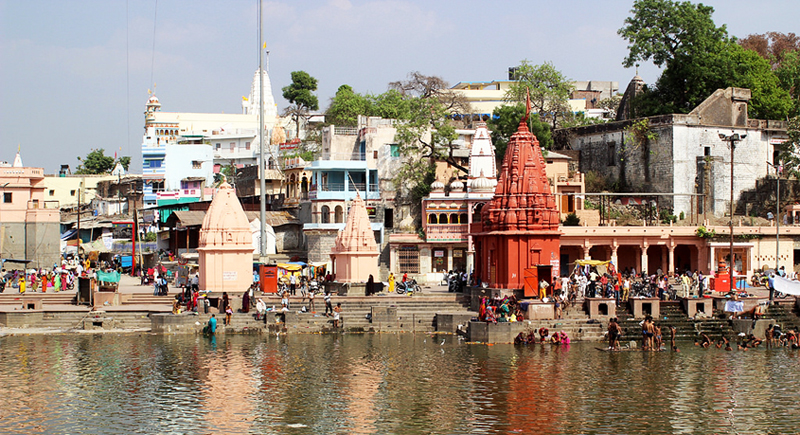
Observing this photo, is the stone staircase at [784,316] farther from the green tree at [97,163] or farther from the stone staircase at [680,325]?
the green tree at [97,163]

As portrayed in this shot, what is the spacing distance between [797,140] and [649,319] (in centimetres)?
2491

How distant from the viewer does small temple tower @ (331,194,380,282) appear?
35.9 metres

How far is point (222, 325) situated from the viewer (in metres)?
30.1

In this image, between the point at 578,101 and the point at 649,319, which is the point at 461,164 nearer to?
the point at 649,319

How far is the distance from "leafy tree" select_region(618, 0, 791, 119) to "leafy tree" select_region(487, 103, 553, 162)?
243 inches

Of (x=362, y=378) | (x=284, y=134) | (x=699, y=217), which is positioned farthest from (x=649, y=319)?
(x=284, y=134)

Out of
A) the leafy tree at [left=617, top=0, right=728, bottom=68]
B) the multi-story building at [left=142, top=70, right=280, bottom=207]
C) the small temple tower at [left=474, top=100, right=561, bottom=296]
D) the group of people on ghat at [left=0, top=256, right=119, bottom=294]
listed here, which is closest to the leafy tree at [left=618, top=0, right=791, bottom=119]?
the leafy tree at [left=617, top=0, right=728, bottom=68]

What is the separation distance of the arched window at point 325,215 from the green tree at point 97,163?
162 ft

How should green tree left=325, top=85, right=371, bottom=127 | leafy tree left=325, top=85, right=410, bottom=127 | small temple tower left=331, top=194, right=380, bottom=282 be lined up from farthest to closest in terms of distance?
green tree left=325, top=85, right=371, bottom=127 → leafy tree left=325, top=85, right=410, bottom=127 → small temple tower left=331, top=194, right=380, bottom=282

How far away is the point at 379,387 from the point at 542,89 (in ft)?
119

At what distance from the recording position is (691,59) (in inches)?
2015

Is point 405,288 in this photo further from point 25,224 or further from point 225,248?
point 25,224

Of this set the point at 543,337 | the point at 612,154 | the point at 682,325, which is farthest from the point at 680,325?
the point at 612,154

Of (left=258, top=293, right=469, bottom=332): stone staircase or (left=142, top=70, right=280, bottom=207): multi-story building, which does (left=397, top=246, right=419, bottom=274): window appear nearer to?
(left=258, top=293, right=469, bottom=332): stone staircase
